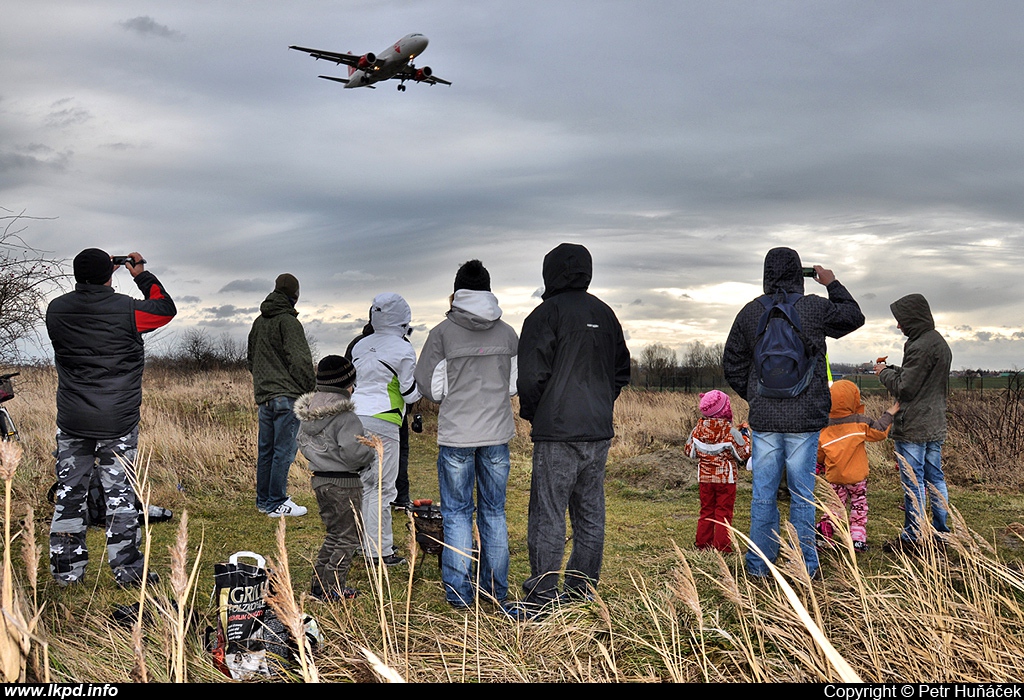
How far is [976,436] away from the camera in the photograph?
10.8 m

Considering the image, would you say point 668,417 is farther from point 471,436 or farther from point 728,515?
point 471,436

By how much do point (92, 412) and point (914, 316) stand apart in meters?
6.14

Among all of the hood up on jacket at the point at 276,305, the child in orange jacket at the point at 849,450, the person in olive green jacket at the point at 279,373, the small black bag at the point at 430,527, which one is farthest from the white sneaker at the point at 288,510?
the child in orange jacket at the point at 849,450

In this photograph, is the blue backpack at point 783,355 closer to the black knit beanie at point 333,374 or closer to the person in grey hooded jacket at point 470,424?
the person in grey hooded jacket at point 470,424

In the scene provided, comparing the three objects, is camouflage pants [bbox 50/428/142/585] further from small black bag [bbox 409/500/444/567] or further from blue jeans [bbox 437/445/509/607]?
blue jeans [bbox 437/445/509/607]

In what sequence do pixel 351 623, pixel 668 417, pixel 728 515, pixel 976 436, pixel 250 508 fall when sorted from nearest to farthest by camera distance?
pixel 351 623 → pixel 728 515 → pixel 250 508 → pixel 976 436 → pixel 668 417

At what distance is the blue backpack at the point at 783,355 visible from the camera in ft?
14.8

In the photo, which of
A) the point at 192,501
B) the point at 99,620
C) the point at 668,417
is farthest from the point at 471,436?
the point at 668,417

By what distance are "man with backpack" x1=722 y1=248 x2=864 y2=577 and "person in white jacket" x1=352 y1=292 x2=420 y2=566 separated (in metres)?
2.34

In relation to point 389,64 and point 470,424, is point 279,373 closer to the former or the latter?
point 470,424

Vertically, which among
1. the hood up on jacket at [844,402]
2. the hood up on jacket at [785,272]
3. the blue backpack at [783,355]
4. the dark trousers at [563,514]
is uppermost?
the hood up on jacket at [785,272]

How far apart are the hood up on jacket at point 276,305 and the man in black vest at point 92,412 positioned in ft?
7.22

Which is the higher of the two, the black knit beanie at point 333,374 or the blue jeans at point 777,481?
the black knit beanie at point 333,374

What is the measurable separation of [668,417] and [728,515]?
8839 millimetres
